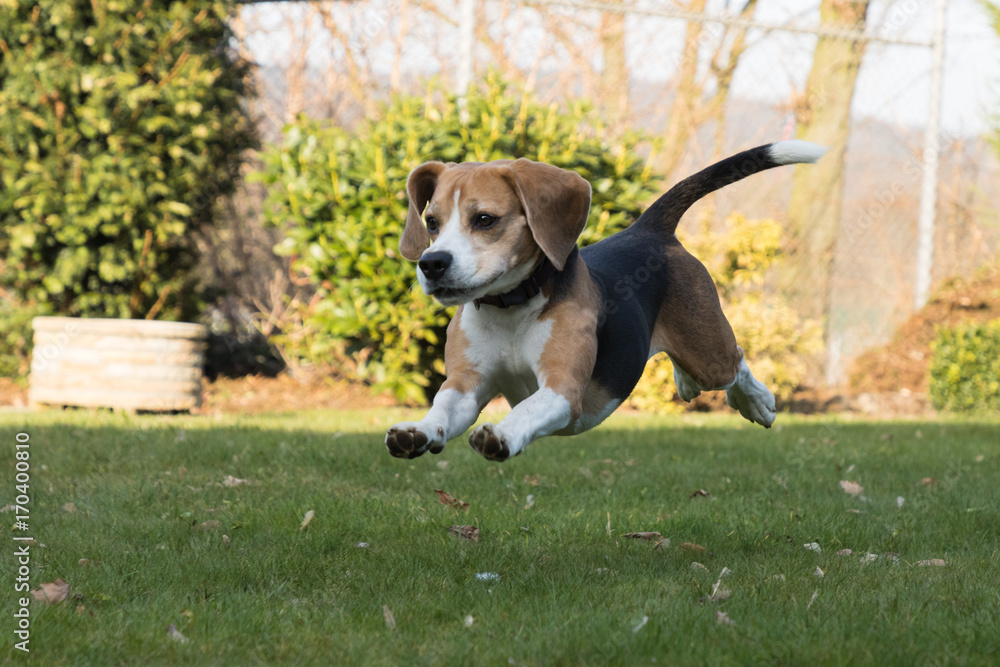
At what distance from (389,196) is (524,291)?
18.3 feet

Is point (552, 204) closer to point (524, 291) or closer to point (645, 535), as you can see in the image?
point (524, 291)

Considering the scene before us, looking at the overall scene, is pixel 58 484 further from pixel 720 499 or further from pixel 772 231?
pixel 772 231

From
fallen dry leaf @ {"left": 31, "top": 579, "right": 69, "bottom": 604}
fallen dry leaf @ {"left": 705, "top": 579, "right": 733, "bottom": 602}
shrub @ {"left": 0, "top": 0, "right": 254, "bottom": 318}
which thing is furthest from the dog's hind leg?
shrub @ {"left": 0, "top": 0, "right": 254, "bottom": 318}

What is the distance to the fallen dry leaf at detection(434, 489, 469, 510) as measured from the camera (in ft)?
15.1

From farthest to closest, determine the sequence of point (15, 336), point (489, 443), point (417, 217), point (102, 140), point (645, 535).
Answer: point (15, 336) < point (102, 140) < point (645, 535) < point (417, 217) < point (489, 443)

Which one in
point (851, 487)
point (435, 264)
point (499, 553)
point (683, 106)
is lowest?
point (851, 487)

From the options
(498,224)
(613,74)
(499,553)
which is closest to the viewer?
(498,224)

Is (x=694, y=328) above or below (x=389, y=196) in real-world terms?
above

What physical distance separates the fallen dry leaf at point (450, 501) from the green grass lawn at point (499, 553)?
2.8 inches

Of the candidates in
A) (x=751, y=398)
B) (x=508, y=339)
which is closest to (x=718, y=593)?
(x=508, y=339)

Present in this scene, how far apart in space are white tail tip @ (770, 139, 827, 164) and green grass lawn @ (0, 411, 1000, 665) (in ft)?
5.45

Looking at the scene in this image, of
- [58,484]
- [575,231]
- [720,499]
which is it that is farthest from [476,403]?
[58,484]

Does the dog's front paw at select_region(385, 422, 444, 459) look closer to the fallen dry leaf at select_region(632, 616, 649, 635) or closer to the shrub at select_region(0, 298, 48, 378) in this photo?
the fallen dry leaf at select_region(632, 616, 649, 635)

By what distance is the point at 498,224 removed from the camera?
10.3 ft
